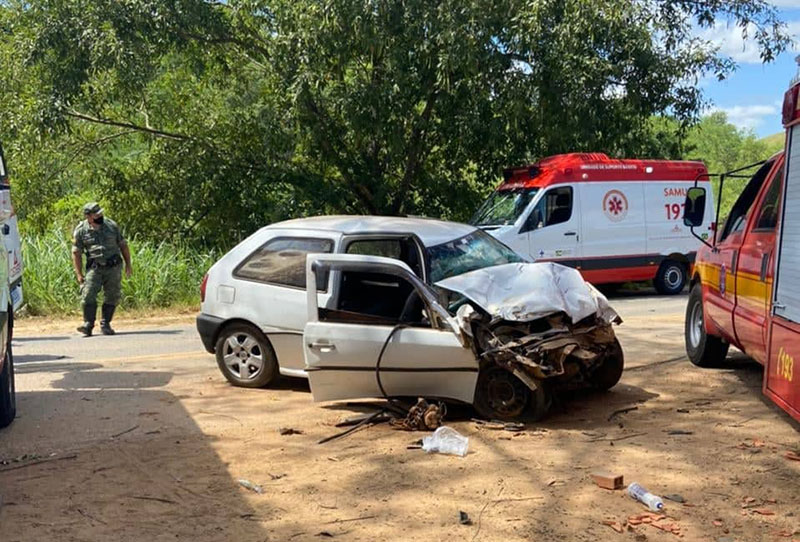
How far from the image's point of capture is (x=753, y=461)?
5391 mm

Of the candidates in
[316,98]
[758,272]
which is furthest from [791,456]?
[316,98]

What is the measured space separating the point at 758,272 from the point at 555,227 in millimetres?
9059

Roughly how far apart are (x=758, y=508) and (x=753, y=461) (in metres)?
0.85

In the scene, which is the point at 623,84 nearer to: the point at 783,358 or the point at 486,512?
the point at 783,358

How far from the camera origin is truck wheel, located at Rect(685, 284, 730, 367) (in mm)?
8273

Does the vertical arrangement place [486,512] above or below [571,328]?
below

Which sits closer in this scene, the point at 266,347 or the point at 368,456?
the point at 368,456

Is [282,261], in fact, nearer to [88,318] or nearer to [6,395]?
[6,395]

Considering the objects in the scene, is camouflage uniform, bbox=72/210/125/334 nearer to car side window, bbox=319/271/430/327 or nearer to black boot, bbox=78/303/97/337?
black boot, bbox=78/303/97/337

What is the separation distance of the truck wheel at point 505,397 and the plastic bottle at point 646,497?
5.01ft

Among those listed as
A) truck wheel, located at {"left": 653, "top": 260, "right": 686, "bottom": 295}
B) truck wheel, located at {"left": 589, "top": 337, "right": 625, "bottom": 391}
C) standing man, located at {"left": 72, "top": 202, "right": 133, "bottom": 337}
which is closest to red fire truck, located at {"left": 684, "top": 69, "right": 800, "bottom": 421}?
truck wheel, located at {"left": 589, "top": 337, "right": 625, "bottom": 391}

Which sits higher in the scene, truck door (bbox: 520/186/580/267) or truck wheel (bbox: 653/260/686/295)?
truck door (bbox: 520/186/580/267)

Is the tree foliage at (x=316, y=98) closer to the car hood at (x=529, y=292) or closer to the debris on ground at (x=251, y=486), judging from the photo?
the car hood at (x=529, y=292)

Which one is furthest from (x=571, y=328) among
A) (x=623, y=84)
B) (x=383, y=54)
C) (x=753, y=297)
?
(x=623, y=84)
